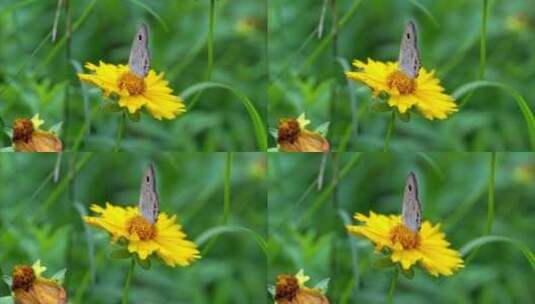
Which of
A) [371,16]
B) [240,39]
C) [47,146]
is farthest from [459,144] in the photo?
[47,146]

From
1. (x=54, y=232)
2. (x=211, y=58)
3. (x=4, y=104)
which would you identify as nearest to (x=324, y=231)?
(x=211, y=58)

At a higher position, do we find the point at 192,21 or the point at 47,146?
the point at 192,21

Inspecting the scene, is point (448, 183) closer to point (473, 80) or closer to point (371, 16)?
point (473, 80)

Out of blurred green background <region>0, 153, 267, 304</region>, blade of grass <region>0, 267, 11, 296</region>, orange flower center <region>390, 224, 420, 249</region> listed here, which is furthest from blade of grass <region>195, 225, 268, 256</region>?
blade of grass <region>0, 267, 11, 296</region>

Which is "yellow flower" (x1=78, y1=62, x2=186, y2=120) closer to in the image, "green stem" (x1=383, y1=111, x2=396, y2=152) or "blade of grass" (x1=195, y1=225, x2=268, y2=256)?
"blade of grass" (x1=195, y1=225, x2=268, y2=256)

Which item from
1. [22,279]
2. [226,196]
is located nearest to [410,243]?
[226,196]

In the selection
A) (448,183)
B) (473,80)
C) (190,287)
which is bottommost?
(190,287)
